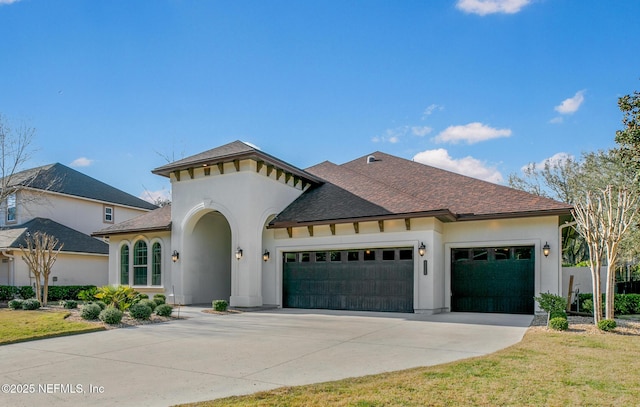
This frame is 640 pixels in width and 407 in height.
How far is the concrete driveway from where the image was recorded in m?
5.65

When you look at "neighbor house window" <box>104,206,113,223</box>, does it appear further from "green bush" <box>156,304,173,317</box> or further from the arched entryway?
"green bush" <box>156,304,173,317</box>

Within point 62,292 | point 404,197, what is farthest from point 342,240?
point 62,292

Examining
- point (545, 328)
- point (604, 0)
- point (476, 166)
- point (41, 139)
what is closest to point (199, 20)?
point (604, 0)

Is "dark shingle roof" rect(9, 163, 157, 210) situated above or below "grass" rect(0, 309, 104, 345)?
Result: above

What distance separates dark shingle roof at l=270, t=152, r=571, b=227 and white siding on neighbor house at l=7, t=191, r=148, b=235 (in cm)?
1657

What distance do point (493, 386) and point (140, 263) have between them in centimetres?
1766

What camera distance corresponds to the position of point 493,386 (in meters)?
5.36

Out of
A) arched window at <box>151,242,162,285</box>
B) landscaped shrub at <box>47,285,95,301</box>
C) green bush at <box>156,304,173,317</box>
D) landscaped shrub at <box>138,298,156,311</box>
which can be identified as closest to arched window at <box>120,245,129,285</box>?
arched window at <box>151,242,162,285</box>

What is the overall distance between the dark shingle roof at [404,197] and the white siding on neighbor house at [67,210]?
1657 cm

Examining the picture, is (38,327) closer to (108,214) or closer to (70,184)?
(70,184)

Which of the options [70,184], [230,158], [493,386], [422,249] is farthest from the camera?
[70,184]

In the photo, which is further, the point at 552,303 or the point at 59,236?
the point at 59,236

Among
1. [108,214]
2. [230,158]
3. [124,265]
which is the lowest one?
[124,265]

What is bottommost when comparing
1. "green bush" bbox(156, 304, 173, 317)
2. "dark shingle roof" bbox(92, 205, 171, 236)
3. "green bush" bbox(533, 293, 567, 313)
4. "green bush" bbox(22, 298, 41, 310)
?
"green bush" bbox(22, 298, 41, 310)
